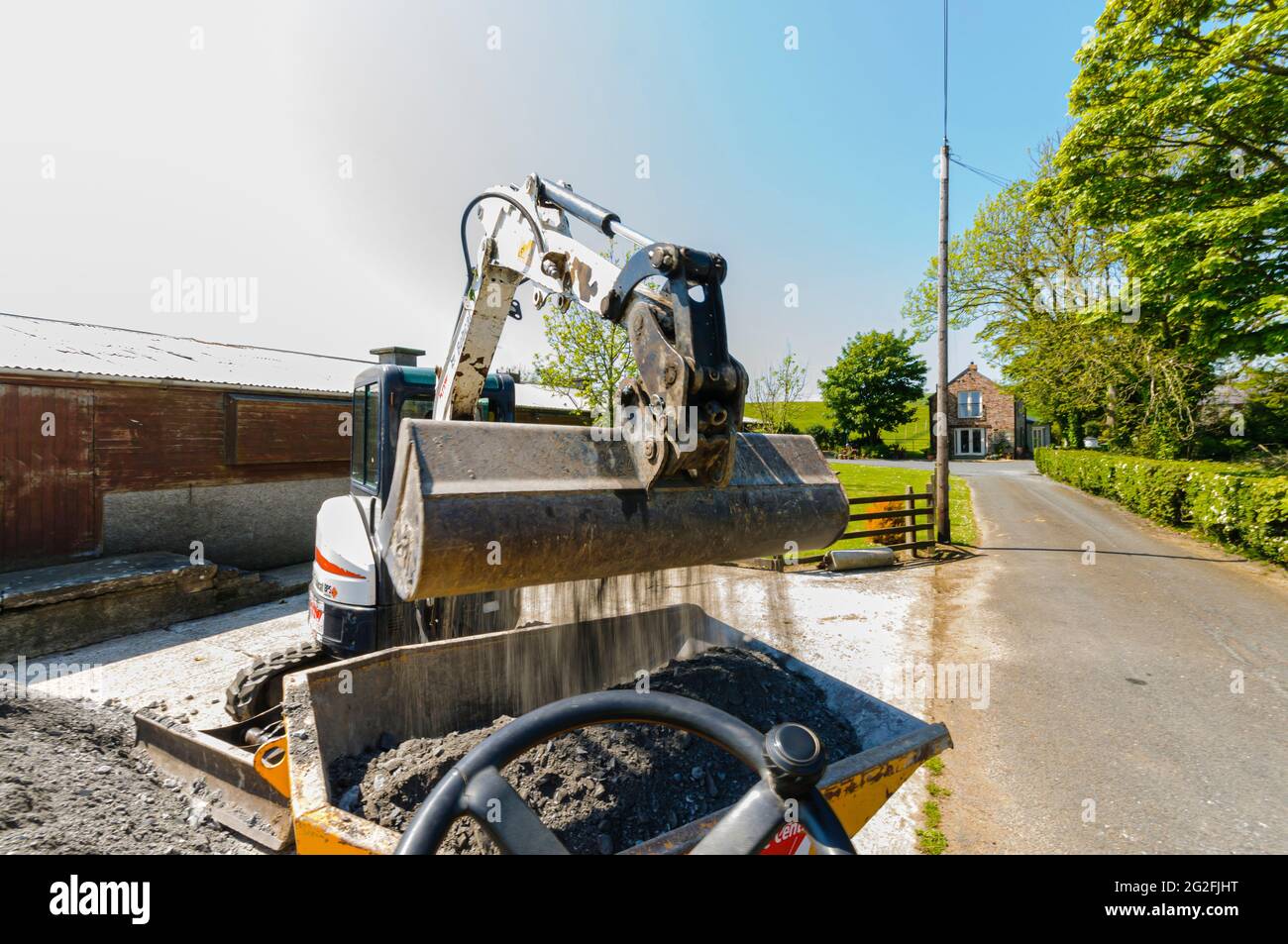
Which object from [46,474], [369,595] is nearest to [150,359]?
[46,474]

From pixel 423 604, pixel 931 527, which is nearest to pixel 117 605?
pixel 423 604

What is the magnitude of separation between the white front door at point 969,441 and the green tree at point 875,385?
8403mm

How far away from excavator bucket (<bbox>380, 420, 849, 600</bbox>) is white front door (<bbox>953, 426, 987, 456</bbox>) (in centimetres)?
5497

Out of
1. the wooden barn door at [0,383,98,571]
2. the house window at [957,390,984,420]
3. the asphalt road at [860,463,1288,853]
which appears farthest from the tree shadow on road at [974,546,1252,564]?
the house window at [957,390,984,420]

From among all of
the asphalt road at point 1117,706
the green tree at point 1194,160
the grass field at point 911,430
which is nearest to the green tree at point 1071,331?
the green tree at point 1194,160

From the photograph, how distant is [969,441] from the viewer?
5219 cm

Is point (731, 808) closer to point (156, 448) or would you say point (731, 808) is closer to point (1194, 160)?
point (156, 448)

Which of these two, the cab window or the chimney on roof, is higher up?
the chimney on roof

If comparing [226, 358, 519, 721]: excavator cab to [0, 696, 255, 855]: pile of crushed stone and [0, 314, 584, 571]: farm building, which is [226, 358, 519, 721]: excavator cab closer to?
[0, 696, 255, 855]: pile of crushed stone

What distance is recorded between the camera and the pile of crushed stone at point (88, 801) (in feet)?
9.96

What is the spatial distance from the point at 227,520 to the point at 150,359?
299 cm

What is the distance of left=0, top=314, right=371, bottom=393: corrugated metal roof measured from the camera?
8828 millimetres
